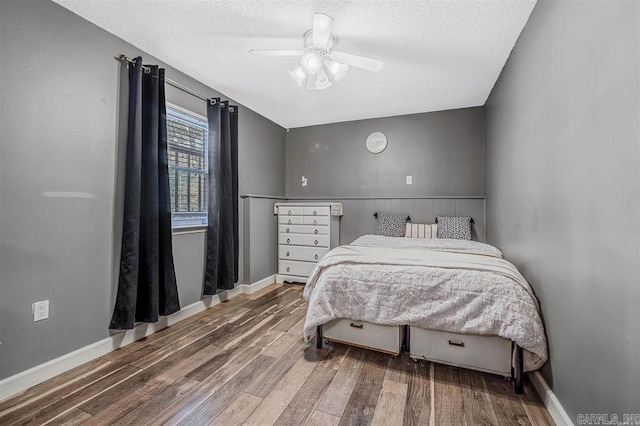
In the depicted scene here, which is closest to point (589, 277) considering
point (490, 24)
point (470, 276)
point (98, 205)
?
point (470, 276)

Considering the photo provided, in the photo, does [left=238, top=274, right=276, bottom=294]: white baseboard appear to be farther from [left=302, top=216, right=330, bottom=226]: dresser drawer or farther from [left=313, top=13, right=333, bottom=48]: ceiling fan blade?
[left=313, top=13, right=333, bottom=48]: ceiling fan blade

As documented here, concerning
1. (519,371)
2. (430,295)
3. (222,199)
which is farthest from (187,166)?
(519,371)

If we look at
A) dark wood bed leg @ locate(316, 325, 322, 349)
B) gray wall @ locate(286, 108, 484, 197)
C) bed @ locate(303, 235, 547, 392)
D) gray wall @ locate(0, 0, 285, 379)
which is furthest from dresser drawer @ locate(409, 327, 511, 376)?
gray wall @ locate(286, 108, 484, 197)

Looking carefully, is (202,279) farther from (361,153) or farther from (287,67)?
(361,153)

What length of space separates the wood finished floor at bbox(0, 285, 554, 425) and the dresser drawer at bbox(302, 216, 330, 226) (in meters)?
1.76

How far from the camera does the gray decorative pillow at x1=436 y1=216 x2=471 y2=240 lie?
3.32m

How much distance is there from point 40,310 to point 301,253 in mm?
2568

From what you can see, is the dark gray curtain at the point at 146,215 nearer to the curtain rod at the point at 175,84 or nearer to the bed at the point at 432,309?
the curtain rod at the point at 175,84

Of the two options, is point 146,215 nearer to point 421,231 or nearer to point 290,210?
point 290,210

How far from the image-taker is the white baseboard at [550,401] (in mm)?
1254

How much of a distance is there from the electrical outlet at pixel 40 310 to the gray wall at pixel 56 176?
0.08ft

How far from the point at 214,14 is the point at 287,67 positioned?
0.79 m

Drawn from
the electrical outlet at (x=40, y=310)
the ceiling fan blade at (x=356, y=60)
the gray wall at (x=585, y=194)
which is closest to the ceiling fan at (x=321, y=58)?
the ceiling fan blade at (x=356, y=60)

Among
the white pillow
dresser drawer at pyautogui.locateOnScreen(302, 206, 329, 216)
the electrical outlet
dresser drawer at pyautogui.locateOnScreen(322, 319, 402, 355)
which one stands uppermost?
dresser drawer at pyautogui.locateOnScreen(302, 206, 329, 216)
